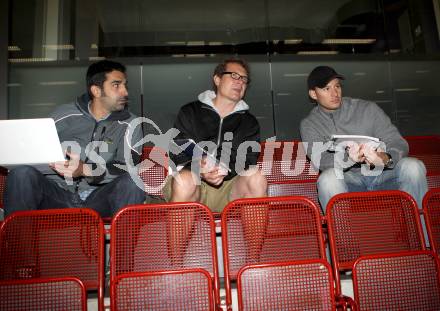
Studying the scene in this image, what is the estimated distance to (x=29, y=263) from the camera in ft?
5.44

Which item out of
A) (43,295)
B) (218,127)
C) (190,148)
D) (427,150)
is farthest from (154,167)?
(427,150)

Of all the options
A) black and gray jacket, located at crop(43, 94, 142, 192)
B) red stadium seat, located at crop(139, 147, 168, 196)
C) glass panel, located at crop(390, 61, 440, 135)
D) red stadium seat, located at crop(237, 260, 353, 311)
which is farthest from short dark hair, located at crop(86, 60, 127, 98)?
glass panel, located at crop(390, 61, 440, 135)

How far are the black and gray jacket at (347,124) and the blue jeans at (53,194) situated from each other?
4.00 feet

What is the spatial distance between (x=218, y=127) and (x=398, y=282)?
1.40m

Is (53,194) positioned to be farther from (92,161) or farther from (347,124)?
(347,124)

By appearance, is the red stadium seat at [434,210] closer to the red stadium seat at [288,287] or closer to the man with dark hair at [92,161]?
the red stadium seat at [288,287]

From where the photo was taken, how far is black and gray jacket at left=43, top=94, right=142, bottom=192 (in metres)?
2.42

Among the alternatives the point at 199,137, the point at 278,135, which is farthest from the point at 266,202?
the point at 278,135

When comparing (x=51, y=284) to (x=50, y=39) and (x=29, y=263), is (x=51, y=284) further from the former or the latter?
(x=50, y=39)

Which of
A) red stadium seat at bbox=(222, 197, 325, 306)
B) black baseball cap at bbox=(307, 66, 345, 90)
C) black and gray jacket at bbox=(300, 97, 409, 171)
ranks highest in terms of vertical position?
black baseball cap at bbox=(307, 66, 345, 90)

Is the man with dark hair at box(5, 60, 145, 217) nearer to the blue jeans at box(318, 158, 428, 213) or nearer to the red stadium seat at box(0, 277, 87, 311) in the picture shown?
the red stadium seat at box(0, 277, 87, 311)

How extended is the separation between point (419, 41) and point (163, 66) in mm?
3375

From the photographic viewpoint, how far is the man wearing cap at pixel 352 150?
2107 mm

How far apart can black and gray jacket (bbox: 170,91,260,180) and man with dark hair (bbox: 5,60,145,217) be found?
0.35m
